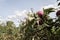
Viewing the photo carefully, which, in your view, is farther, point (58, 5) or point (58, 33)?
point (58, 5)

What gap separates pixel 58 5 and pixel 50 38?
0.83ft

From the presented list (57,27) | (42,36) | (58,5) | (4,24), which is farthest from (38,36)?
(4,24)

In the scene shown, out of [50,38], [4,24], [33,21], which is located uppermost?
[33,21]

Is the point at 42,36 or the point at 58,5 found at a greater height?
the point at 58,5

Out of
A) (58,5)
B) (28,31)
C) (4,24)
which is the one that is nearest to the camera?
(28,31)

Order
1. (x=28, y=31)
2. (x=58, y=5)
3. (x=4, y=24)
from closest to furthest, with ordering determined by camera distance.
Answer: (x=28, y=31), (x=58, y=5), (x=4, y=24)

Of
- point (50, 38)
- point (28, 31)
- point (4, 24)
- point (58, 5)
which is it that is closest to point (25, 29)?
point (28, 31)

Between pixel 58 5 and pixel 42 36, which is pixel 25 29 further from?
pixel 58 5

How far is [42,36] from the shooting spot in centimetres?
136

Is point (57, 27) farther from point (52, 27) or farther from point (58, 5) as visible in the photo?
point (58, 5)

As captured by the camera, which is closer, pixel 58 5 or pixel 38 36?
pixel 38 36

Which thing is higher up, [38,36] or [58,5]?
[58,5]

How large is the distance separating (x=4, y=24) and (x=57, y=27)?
7376 millimetres

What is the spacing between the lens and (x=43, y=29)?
4.44 feet
